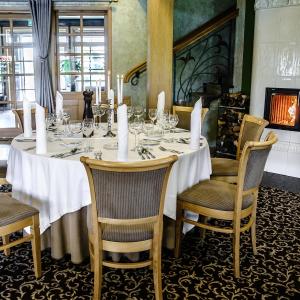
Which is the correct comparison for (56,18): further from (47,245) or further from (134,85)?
(47,245)

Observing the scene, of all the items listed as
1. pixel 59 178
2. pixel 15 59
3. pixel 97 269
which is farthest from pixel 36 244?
pixel 15 59

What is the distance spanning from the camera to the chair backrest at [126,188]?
1917 millimetres

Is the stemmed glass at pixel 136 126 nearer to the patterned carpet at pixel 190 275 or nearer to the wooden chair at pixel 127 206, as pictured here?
the patterned carpet at pixel 190 275

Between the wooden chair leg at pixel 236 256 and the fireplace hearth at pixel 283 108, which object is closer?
the wooden chair leg at pixel 236 256

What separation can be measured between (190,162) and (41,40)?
4.62m

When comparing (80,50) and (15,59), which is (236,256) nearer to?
(80,50)

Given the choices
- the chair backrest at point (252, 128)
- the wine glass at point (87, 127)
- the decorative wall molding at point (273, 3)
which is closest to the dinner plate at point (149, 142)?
the wine glass at point (87, 127)

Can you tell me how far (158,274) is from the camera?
7.30 ft

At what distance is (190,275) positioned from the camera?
2.62 meters

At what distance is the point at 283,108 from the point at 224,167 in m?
2.11

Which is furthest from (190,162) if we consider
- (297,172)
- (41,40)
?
(41,40)

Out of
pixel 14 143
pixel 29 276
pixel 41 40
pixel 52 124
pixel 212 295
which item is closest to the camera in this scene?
pixel 212 295

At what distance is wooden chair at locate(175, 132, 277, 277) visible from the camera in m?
2.50

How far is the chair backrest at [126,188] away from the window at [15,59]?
527 centimetres
